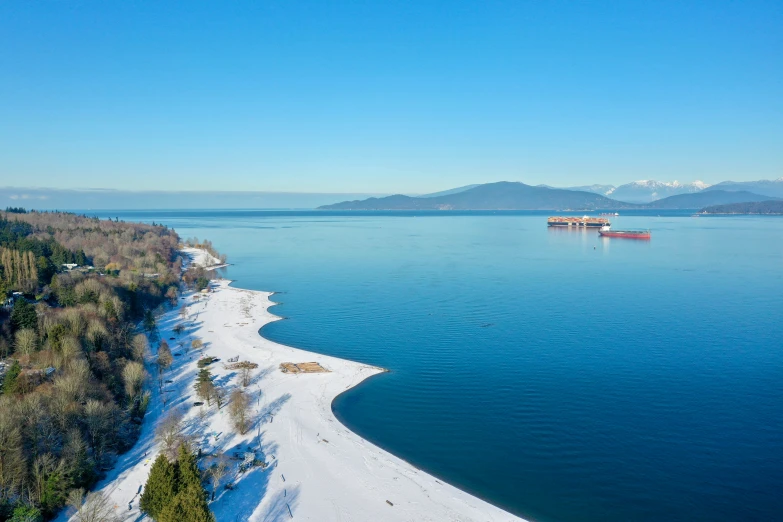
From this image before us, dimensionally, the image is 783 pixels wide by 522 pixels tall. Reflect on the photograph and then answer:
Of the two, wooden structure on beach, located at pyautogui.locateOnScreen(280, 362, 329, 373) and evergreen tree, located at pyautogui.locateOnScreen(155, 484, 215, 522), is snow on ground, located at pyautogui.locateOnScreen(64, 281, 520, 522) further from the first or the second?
evergreen tree, located at pyautogui.locateOnScreen(155, 484, 215, 522)

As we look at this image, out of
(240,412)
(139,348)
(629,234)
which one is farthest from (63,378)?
(629,234)

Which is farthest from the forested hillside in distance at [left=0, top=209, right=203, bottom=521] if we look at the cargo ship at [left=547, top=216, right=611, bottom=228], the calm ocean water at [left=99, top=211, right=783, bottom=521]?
the cargo ship at [left=547, top=216, right=611, bottom=228]

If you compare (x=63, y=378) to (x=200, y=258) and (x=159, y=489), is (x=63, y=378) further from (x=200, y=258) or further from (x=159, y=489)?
(x=200, y=258)

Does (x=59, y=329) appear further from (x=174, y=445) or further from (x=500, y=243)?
(x=500, y=243)

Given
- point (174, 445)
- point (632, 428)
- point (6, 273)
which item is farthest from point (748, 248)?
point (6, 273)

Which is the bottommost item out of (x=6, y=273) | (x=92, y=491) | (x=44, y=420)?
(x=92, y=491)

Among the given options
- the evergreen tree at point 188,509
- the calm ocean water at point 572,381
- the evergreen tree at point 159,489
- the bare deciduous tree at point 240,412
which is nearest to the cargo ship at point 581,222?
the calm ocean water at point 572,381

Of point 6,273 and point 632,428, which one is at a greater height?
point 6,273
